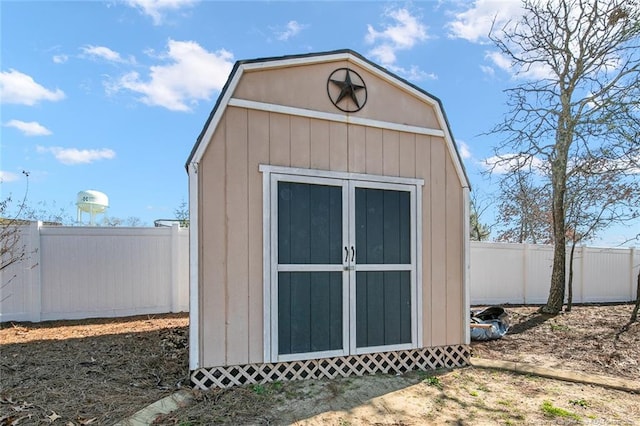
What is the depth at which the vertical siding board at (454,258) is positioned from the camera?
4.11 m

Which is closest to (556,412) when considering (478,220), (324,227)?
(324,227)

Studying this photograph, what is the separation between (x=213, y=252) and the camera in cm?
317

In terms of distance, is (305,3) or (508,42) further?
(508,42)

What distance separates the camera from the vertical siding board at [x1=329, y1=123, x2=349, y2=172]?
12.0 ft

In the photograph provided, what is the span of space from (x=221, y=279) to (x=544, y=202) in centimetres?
984

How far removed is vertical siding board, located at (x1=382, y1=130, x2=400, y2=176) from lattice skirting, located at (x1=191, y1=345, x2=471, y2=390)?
179cm

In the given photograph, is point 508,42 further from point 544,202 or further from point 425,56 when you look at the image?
point 544,202

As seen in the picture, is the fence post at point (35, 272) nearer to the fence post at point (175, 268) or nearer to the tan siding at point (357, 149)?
the fence post at point (175, 268)

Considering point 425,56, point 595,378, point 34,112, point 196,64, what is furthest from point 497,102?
point 34,112

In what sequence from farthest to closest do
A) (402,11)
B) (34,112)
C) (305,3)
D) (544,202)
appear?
(544,202) → (34,112) → (402,11) → (305,3)

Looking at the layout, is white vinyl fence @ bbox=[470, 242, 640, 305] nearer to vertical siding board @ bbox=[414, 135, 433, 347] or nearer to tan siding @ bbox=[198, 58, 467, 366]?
tan siding @ bbox=[198, 58, 467, 366]

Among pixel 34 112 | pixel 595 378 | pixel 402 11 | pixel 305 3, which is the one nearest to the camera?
pixel 595 378

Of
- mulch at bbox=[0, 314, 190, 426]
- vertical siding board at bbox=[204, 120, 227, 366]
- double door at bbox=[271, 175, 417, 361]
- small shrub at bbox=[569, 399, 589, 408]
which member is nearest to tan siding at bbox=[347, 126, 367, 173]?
double door at bbox=[271, 175, 417, 361]

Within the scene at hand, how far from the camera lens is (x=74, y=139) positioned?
30.5 ft
